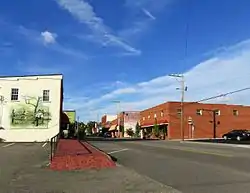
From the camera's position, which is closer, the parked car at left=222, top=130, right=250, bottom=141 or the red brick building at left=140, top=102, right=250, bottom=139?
the parked car at left=222, top=130, right=250, bottom=141

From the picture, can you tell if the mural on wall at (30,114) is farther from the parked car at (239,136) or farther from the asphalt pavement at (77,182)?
the asphalt pavement at (77,182)

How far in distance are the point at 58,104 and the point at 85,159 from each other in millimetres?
32327

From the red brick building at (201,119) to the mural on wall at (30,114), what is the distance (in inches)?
1269

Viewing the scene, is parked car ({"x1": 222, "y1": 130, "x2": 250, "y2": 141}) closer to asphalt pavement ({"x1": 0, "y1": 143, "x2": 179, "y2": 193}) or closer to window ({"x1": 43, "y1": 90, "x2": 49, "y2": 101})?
window ({"x1": 43, "y1": 90, "x2": 49, "y2": 101})

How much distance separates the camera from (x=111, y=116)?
16175 centimetres

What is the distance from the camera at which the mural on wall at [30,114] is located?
4747 centimetres

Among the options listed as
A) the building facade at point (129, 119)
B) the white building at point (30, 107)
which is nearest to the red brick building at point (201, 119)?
the building facade at point (129, 119)

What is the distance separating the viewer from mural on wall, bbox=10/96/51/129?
47.5m

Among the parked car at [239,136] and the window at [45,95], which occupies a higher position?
the window at [45,95]

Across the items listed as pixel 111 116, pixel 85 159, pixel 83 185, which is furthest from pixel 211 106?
pixel 111 116

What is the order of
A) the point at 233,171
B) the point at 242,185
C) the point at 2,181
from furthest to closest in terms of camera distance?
the point at 233,171 → the point at 2,181 → the point at 242,185

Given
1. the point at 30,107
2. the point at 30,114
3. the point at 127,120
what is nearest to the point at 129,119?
the point at 127,120

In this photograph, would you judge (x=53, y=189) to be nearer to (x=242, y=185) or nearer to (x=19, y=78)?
(x=242, y=185)

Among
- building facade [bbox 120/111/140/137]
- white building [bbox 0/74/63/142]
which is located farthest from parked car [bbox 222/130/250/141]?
building facade [bbox 120/111/140/137]
